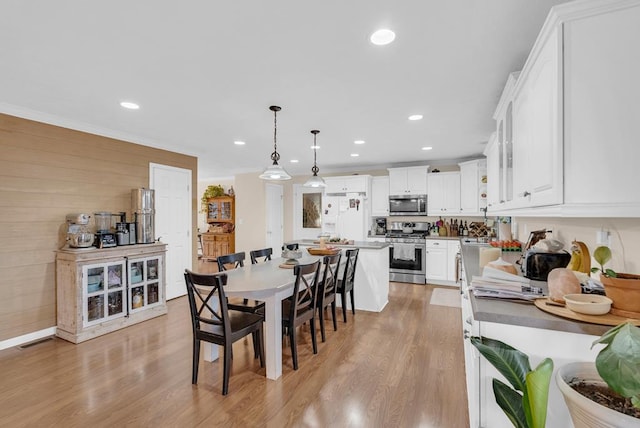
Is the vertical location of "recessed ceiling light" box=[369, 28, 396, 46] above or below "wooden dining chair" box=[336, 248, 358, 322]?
above

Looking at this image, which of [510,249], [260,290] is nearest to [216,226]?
[260,290]

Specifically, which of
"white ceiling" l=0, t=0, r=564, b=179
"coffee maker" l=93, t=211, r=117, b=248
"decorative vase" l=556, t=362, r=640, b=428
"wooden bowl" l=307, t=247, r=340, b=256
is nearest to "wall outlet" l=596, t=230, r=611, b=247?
"decorative vase" l=556, t=362, r=640, b=428

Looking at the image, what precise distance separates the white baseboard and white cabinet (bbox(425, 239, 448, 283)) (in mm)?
5550

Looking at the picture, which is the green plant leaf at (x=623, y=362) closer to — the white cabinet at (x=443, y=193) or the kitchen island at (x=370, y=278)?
the kitchen island at (x=370, y=278)

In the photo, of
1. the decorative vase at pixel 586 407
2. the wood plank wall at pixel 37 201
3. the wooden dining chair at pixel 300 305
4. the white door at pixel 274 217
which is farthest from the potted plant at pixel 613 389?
the white door at pixel 274 217

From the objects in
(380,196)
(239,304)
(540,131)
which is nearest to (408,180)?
Answer: (380,196)

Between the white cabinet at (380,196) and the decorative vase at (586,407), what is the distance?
218 inches

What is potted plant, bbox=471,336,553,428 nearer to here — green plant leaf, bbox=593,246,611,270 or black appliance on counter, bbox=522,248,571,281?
green plant leaf, bbox=593,246,611,270

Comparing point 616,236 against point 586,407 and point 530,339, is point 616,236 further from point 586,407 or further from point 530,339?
point 586,407

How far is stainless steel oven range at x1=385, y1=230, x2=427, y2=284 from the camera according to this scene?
5762 mm

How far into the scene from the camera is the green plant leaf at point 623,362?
28.9 inches

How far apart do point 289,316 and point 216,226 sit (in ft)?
21.5

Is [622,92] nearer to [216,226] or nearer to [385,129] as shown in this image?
[385,129]

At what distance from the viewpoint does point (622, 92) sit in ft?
3.70
